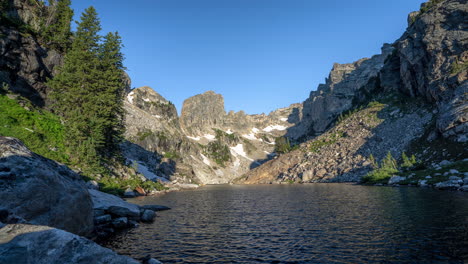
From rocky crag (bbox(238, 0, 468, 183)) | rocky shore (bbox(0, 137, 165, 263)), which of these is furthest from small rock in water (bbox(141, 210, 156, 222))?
rocky crag (bbox(238, 0, 468, 183))

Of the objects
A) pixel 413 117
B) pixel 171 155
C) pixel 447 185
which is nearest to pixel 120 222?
pixel 447 185

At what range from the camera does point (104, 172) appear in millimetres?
44750

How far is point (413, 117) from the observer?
95188 mm

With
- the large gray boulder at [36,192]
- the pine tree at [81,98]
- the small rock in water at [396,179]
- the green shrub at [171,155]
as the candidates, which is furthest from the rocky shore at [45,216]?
the green shrub at [171,155]

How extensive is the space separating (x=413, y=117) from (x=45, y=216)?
117 m

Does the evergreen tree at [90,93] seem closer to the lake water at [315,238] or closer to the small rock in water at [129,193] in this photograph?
the small rock in water at [129,193]

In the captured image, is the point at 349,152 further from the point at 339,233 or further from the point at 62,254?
the point at 62,254

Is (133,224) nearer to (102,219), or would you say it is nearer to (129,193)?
(102,219)

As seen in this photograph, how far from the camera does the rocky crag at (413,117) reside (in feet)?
210

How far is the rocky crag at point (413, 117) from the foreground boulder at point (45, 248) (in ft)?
227

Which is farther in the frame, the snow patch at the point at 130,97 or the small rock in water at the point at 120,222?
the snow patch at the point at 130,97

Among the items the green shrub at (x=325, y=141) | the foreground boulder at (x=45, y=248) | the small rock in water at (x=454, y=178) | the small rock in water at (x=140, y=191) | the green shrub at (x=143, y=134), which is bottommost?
the small rock in water at (x=140, y=191)

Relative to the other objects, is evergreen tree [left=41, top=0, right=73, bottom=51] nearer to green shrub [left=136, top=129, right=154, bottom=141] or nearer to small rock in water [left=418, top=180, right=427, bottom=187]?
green shrub [left=136, top=129, right=154, bottom=141]

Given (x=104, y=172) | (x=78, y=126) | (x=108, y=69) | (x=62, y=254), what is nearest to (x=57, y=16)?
(x=108, y=69)
